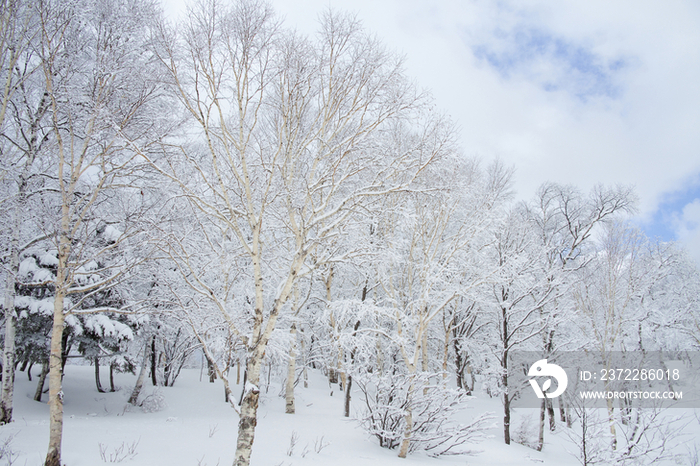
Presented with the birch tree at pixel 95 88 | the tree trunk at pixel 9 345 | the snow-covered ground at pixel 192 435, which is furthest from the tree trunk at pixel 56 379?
the tree trunk at pixel 9 345

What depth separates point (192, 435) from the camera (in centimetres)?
726

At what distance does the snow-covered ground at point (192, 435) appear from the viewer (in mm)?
5676

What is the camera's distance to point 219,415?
34.4ft

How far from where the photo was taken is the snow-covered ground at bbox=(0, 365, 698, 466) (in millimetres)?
5676

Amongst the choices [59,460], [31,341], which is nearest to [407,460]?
[59,460]

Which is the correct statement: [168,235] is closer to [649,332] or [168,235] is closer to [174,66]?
[174,66]

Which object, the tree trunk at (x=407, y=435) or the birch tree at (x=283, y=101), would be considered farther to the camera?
the tree trunk at (x=407, y=435)

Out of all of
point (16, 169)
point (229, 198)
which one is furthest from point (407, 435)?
point (16, 169)

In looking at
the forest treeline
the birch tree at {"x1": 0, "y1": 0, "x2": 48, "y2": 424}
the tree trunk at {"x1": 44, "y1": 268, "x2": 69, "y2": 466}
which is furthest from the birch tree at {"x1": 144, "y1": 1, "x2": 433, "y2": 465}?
the birch tree at {"x1": 0, "y1": 0, "x2": 48, "y2": 424}

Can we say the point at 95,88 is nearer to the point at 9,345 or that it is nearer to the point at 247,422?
the point at 247,422

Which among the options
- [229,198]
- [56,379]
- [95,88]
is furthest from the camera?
[229,198]

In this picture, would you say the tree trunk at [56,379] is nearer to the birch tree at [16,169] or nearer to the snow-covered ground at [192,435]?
the snow-covered ground at [192,435]

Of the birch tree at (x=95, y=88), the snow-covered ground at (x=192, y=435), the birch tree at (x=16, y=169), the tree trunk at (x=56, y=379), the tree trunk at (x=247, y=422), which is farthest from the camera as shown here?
the birch tree at (x=16, y=169)

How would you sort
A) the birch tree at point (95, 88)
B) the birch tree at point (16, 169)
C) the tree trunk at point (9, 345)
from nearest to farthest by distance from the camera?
the birch tree at point (95, 88) < the birch tree at point (16, 169) < the tree trunk at point (9, 345)
